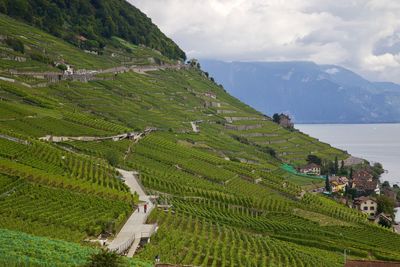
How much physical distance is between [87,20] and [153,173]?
360 feet

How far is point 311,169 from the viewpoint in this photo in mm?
126625

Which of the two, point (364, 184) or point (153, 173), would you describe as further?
point (364, 184)

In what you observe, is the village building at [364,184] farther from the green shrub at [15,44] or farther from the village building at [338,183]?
the green shrub at [15,44]

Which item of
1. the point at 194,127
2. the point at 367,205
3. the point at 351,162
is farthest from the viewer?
the point at 351,162

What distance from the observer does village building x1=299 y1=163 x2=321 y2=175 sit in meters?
125

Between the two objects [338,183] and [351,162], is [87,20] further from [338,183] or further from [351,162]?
[338,183]

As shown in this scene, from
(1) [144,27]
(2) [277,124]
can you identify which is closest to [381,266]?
(2) [277,124]

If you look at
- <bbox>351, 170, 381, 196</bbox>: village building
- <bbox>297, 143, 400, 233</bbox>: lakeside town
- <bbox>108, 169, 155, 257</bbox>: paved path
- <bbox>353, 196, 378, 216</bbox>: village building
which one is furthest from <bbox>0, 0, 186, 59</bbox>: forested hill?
<bbox>108, 169, 155, 257</bbox>: paved path

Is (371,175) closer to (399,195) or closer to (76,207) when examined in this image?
(399,195)

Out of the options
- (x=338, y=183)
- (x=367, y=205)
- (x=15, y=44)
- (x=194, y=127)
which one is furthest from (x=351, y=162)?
(x=15, y=44)

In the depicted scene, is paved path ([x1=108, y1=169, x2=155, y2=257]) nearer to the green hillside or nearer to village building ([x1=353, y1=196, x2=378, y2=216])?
the green hillside

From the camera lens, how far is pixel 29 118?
76.6 meters

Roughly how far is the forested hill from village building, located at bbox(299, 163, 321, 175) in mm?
69406

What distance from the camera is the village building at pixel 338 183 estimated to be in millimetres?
114875
